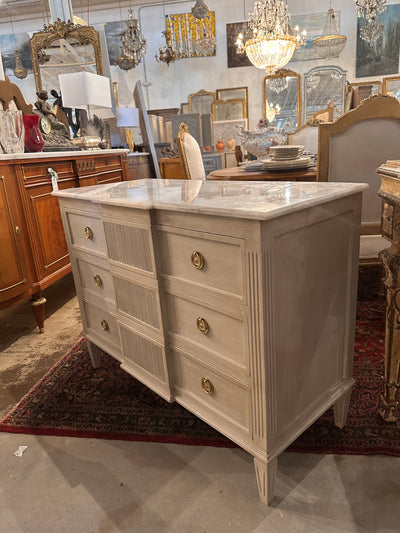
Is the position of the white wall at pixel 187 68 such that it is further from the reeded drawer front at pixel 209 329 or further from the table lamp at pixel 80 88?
the reeded drawer front at pixel 209 329

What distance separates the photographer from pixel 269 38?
5027 mm

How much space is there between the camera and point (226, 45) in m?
7.71

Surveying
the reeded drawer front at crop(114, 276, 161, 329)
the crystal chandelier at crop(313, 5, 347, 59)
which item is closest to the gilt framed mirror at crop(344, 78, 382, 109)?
the crystal chandelier at crop(313, 5, 347, 59)

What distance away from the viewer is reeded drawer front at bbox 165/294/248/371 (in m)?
1.08

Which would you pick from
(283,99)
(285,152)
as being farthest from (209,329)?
(283,99)

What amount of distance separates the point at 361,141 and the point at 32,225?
6.66 ft

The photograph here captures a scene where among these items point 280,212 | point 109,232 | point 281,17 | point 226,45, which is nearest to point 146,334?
point 109,232

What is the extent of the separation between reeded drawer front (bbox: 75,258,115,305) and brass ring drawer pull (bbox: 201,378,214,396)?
0.61 metres

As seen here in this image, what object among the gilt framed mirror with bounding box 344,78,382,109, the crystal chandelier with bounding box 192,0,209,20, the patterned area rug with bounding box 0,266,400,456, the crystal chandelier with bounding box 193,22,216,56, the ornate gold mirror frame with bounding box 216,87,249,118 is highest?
the crystal chandelier with bounding box 192,0,209,20

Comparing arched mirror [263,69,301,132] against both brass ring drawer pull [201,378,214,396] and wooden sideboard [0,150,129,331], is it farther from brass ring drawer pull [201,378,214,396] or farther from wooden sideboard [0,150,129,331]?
brass ring drawer pull [201,378,214,396]

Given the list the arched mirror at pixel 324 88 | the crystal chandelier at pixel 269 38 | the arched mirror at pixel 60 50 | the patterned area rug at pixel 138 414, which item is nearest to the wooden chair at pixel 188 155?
the patterned area rug at pixel 138 414

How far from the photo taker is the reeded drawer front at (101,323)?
174 cm

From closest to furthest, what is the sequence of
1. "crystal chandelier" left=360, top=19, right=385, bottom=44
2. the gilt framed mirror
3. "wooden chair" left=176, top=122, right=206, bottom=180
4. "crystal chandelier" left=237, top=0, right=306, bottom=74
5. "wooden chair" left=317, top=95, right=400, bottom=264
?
"wooden chair" left=317, top=95, right=400, bottom=264 → "wooden chair" left=176, top=122, right=206, bottom=180 → "crystal chandelier" left=237, top=0, right=306, bottom=74 → "crystal chandelier" left=360, top=19, right=385, bottom=44 → the gilt framed mirror

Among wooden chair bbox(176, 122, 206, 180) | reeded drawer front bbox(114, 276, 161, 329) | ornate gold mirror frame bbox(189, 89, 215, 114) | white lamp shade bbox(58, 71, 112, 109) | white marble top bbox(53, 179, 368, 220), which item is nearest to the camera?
white marble top bbox(53, 179, 368, 220)
